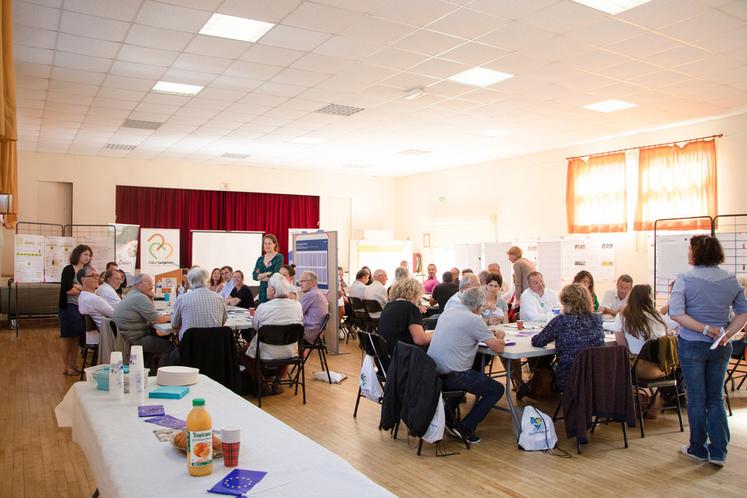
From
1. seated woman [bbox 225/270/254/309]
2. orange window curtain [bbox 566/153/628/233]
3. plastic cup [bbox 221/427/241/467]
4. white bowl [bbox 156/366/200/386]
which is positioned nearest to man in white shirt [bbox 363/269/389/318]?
seated woman [bbox 225/270/254/309]

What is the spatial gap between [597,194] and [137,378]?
30.8 ft

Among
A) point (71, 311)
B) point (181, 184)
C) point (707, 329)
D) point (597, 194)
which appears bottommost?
point (71, 311)

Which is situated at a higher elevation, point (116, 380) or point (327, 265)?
point (327, 265)

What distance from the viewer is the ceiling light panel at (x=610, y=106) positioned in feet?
26.0

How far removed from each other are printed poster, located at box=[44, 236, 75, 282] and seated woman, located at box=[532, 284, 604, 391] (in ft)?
30.9

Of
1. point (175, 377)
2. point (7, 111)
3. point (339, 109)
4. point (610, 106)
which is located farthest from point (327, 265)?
point (7, 111)

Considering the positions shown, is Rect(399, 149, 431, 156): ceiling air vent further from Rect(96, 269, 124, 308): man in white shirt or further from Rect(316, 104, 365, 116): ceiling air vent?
Rect(96, 269, 124, 308): man in white shirt

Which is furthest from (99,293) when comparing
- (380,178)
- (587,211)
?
(380,178)

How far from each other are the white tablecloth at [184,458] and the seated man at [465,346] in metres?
2.00

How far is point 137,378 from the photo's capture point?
2.66 metres

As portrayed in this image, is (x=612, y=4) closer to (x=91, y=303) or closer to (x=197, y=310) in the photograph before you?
(x=197, y=310)

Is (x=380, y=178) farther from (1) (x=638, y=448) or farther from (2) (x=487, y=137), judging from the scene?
(1) (x=638, y=448)

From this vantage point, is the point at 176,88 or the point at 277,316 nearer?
the point at 277,316

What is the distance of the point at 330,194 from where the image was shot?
15.0 m
